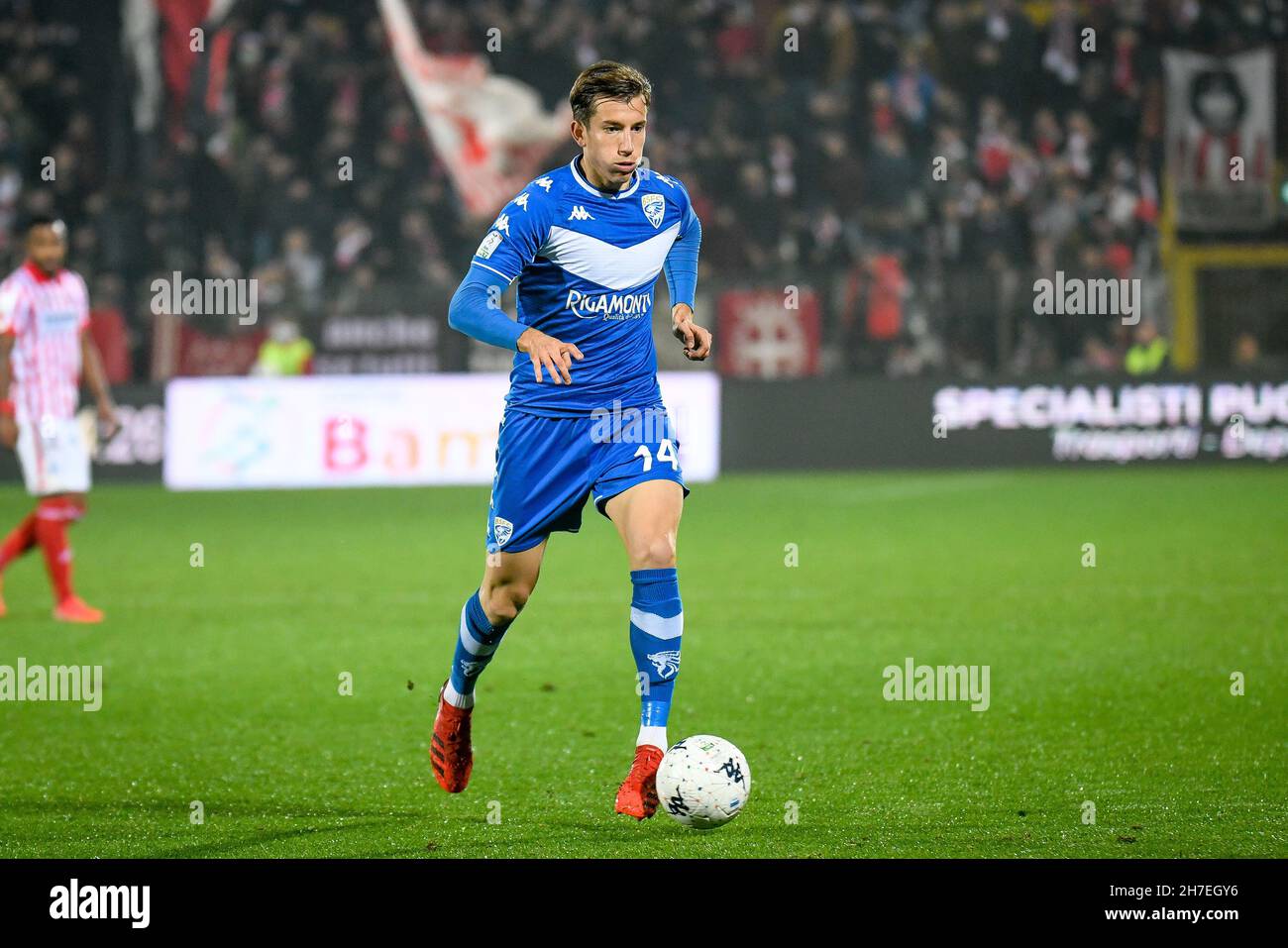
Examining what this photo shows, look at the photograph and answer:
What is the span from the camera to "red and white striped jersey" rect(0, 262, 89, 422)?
376 inches

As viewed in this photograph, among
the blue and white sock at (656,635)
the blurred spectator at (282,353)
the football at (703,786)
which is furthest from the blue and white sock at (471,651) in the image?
the blurred spectator at (282,353)

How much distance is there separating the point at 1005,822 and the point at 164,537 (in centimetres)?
1011

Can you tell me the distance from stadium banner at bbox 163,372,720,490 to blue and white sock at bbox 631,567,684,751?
12466 millimetres

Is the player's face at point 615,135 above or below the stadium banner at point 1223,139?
below

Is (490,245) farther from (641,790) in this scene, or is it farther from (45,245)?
(45,245)

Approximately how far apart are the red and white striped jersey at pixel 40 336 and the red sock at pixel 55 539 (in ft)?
1.75

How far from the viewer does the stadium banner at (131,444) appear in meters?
18.0

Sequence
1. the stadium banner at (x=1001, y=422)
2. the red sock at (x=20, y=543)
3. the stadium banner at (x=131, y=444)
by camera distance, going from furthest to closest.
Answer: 1. the stadium banner at (x=1001, y=422)
2. the stadium banner at (x=131, y=444)
3. the red sock at (x=20, y=543)

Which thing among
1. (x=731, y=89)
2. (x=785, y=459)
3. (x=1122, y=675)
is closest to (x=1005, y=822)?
(x=1122, y=675)

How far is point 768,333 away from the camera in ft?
62.7

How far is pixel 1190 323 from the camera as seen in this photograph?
20.3m

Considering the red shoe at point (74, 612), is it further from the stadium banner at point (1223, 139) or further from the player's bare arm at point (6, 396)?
the stadium banner at point (1223, 139)

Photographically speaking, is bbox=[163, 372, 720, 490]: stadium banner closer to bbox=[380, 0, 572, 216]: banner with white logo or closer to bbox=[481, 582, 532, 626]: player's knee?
bbox=[380, 0, 572, 216]: banner with white logo

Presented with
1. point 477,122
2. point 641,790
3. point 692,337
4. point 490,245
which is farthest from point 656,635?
Answer: point 477,122
